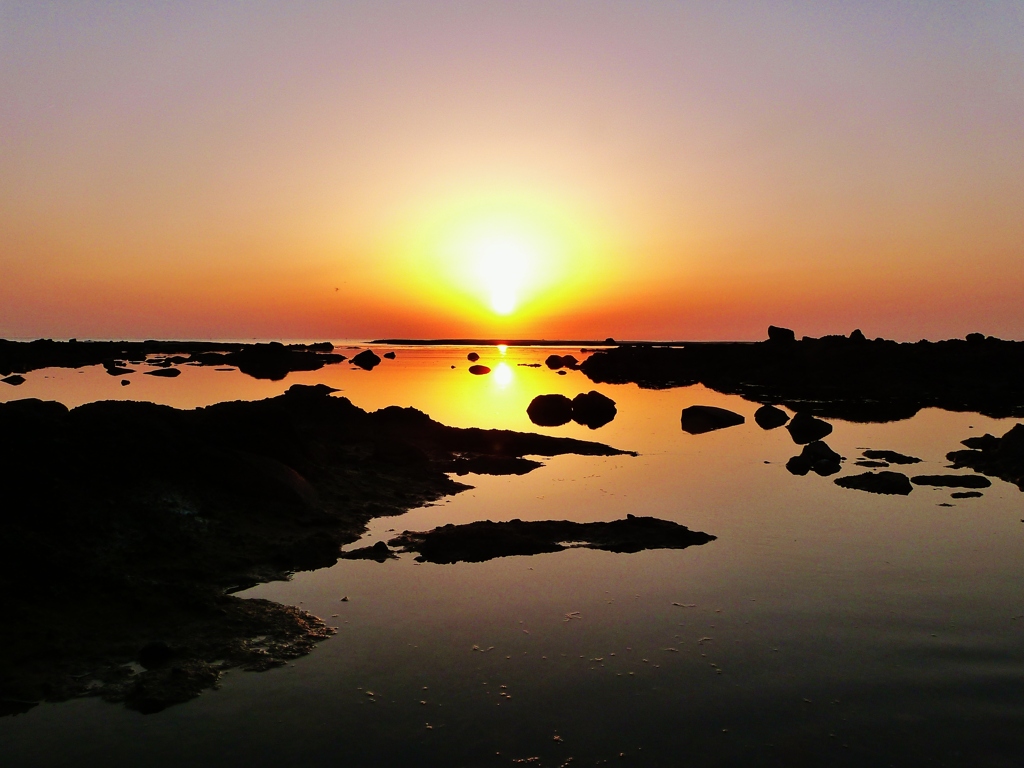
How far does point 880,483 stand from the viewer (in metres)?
24.7

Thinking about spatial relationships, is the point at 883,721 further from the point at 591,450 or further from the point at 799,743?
the point at 591,450

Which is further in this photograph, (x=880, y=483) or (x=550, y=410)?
(x=550, y=410)

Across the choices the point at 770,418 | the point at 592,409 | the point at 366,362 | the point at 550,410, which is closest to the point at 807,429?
the point at 770,418

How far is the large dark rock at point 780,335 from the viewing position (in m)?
97.5

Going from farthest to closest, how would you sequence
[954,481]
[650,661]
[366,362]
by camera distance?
[366,362] → [954,481] → [650,661]

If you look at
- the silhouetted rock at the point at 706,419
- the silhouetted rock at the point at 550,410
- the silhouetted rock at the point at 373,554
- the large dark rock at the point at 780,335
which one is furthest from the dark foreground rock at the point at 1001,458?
the large dark rock at the point at 780,335

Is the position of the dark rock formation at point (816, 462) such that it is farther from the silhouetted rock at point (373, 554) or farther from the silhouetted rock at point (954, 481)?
the silhouetted rock at point (373, 554)

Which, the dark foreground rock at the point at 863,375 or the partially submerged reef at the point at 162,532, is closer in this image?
the partially submerged reef at the point at 162,532

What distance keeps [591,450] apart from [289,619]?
71.8 feet

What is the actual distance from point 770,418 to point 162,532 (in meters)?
36.5

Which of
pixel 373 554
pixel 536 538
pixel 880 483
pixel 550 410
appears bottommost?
pixel 373 554

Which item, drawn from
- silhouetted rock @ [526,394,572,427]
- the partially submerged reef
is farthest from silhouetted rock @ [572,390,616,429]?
the partially submerged reef

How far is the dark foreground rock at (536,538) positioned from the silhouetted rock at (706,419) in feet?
79.7

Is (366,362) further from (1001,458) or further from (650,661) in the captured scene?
(650,661)
